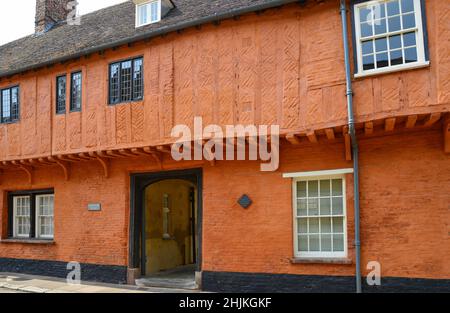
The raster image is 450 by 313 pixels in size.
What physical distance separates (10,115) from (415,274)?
1340 cm

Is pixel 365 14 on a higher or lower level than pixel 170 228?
higher

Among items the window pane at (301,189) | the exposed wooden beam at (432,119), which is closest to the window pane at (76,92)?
the window pane at (301,189)

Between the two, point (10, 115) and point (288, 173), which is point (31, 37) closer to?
point (10, 115)

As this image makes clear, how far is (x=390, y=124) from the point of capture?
8.90 meters

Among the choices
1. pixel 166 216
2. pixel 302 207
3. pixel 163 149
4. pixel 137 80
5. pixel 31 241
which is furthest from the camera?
pixel 31 241

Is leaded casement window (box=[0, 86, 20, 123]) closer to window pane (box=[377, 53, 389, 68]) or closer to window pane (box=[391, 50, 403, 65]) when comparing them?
window pane (box=[377, 53, 389, 68])

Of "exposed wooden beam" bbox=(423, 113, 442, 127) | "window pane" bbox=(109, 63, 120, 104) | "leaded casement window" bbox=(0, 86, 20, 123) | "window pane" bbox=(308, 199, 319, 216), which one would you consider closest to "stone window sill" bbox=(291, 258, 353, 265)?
"window pane" bbox=(308, 199, 319, 216)

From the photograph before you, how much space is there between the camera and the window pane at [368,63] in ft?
30.4

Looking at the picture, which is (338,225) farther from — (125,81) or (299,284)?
(125,81)

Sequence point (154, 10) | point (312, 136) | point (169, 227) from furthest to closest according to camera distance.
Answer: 1. point (169, 227)
2. point (154, 10)
3. point (312, 136)

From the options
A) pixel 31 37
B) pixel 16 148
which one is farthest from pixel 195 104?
pixel 31 37

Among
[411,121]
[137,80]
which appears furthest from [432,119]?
[137,80]

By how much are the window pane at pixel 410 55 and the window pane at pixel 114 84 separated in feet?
25.1

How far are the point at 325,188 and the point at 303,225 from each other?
1.02m
